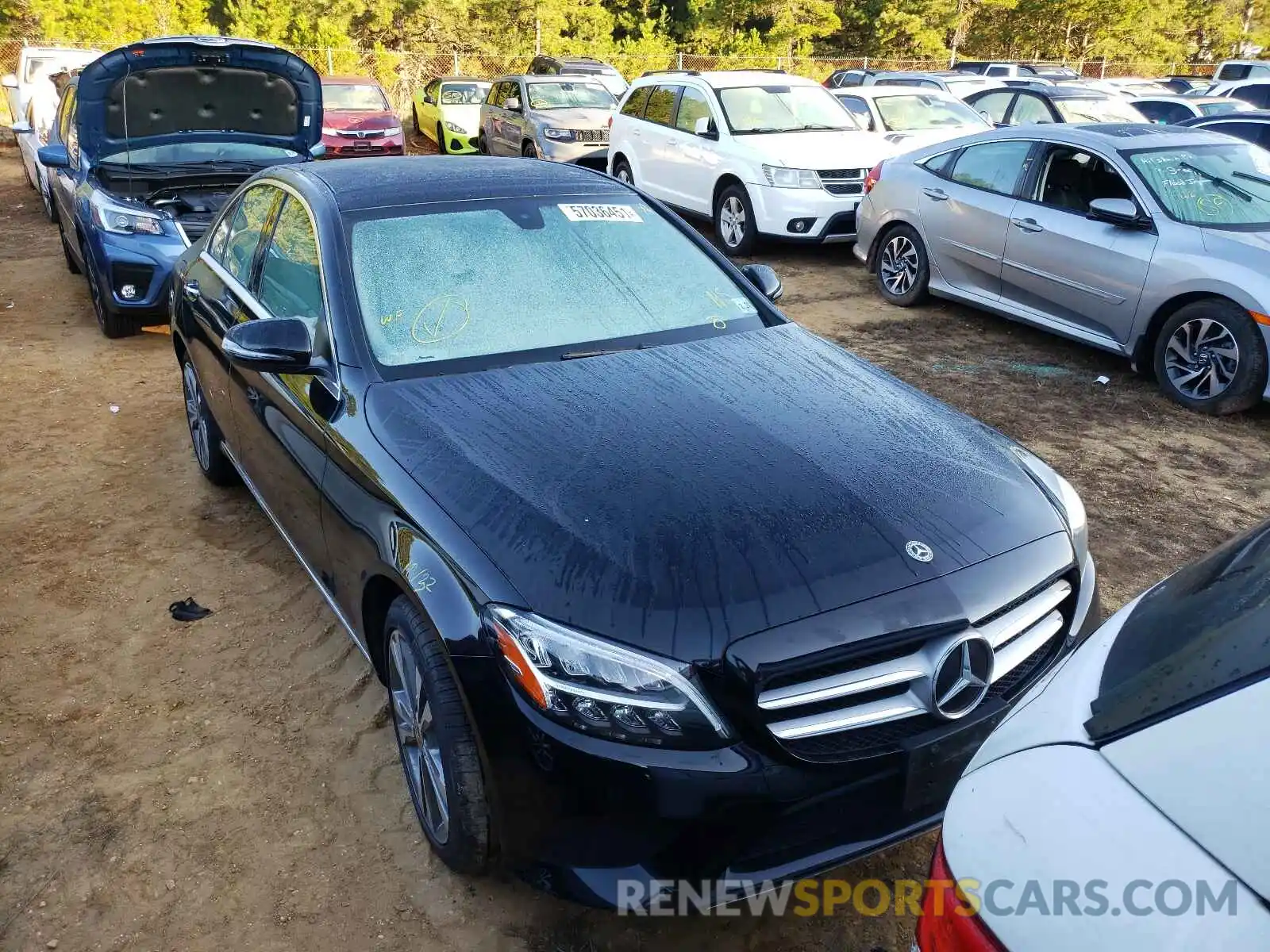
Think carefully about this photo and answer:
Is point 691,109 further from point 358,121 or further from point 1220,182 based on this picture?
point 358,121

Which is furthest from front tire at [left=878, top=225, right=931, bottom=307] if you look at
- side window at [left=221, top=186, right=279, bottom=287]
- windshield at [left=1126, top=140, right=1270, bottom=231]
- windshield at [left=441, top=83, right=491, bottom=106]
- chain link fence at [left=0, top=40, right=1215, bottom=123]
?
chain link fence at [left=0, top=40, right=1215, bottom=123]

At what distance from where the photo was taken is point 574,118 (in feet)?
44.8

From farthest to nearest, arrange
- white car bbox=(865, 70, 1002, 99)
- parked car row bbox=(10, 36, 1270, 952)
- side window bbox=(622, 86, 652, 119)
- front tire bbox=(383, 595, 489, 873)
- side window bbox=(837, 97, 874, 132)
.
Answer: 1. white car bbox=(865, 70, 1002, 99)
2. side window bbox=(837, 97, 874, 132)
3. side window bbox=(622, 86, 652, 119)
4. front tire bbox=(383, 595, 489, 873)
5. parked car row bbox=(10, 36, 1270, 952)

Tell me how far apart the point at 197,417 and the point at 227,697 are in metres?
2.06

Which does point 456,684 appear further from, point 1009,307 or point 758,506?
point 1009,307

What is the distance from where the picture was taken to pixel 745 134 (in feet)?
32.4

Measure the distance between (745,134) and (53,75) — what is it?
34.4 feet

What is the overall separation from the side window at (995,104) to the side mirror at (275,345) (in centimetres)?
1194

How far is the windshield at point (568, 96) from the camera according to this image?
14172 mm

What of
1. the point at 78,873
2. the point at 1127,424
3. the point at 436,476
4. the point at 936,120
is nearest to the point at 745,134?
the point at 936,120

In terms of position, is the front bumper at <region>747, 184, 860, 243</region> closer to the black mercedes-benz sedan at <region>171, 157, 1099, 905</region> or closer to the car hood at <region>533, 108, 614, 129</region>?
the car hood at <region>533, 108, 614, 129</region>

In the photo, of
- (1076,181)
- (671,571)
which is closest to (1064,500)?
(671,571)

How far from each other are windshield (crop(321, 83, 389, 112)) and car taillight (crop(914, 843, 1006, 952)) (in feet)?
53.8

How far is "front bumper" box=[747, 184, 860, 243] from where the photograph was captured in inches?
368
